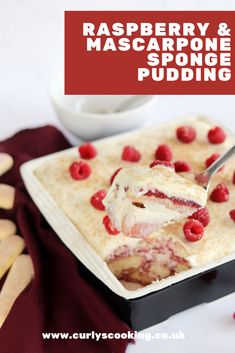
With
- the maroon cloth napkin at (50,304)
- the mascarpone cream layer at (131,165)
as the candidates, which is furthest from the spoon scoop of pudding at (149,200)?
the maroon cloth napkin at (50,304)

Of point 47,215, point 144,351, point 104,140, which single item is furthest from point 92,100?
point 144,351

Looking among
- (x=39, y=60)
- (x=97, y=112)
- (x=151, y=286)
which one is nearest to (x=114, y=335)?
(x=151, y=286)

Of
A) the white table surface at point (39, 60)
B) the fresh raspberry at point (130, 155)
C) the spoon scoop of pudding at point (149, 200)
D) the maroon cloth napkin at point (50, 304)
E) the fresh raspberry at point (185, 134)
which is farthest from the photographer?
the white table surface at point (39, 60)

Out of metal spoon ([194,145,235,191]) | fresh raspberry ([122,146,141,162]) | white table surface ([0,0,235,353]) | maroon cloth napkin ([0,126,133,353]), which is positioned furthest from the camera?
white table surface ([0,0,235,353])

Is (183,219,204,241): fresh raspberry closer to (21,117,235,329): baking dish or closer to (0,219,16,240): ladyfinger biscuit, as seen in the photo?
(21,117,235,329): baking dish

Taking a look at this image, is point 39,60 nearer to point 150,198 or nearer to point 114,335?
point 150,198

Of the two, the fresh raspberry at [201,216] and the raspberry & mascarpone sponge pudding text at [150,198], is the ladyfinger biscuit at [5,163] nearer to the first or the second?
the raspberry & mascarpone sponge pudding text at [150,198]

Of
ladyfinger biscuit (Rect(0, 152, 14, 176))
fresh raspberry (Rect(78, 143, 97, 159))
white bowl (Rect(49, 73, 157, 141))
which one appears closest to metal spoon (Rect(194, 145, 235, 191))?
fresh raspberry (Rect(78, 143, 97, 159))
